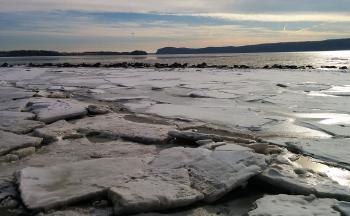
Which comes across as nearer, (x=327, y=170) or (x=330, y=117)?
(x=327, y=170)

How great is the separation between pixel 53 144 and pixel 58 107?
6.73 feet

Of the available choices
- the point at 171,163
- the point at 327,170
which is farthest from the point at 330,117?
the point at 171,163

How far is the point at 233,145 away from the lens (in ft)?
11.9

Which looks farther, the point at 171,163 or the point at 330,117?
the point at 330,117

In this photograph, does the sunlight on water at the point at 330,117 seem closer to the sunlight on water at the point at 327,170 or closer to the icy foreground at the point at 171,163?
the icy foreground at the point at 171,163

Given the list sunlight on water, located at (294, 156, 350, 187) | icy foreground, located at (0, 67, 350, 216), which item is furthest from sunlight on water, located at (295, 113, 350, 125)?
sunlight on water, located at (294, 156, 350, 187)

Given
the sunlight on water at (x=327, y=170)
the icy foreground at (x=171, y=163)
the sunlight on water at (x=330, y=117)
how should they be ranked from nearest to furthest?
the icy foreground at (x=171, y=163)
the sunlight on water at (x=327, y=170)
the sunlight on water at (x=330, y=117)

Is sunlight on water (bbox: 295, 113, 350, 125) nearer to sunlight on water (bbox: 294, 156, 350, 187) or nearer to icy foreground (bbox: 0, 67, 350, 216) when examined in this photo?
icy foreground (bbox: 0, 67, 350, 216)

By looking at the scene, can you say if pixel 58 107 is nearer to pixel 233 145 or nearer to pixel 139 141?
pixel 139 141

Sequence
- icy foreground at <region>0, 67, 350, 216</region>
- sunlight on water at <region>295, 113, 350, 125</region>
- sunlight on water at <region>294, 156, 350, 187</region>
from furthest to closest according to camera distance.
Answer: sunlight on water at <region>295, 113, 350, 125</region>
sunlight on water at <region>294, 156, 350, 187</region>
icy foreground at <region>0, 67, 350, 216</region>

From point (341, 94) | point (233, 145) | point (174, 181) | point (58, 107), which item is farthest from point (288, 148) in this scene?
point (341, 94)

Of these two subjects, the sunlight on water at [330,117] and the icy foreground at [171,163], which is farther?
the sunlight on water at [330,117]

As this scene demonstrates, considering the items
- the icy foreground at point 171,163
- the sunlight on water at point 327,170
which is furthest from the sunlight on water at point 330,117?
the sunlight on water at point 327,170

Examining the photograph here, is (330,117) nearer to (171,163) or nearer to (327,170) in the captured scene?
(327,170)
